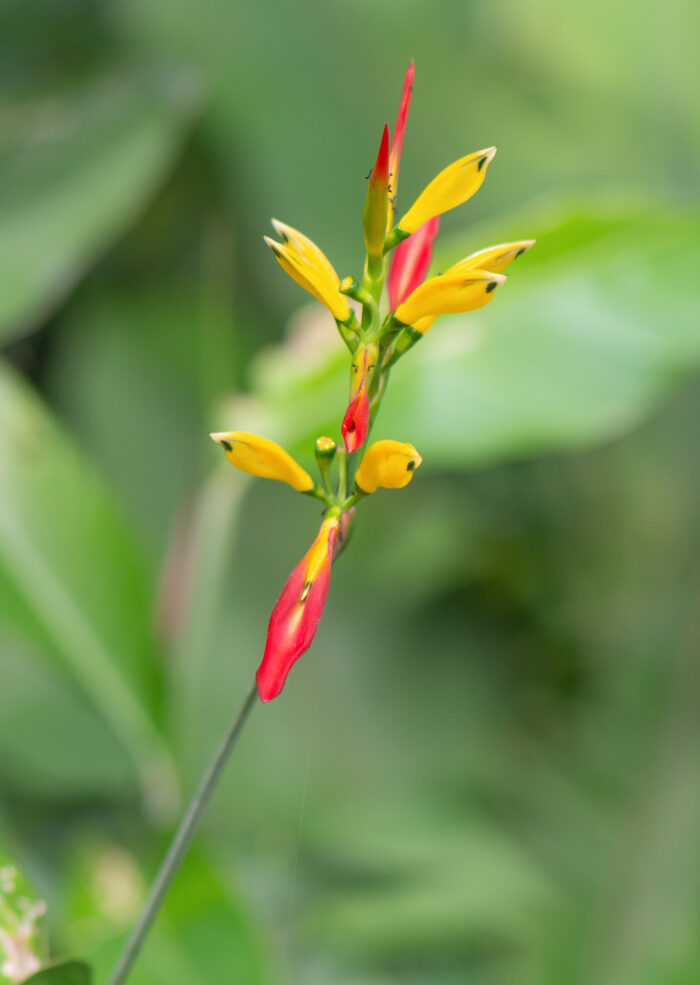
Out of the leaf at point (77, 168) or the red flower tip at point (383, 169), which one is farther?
the leaf at point (77, 168)

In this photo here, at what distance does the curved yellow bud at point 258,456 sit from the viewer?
137mm

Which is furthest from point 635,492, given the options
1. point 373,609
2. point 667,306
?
point 667,306

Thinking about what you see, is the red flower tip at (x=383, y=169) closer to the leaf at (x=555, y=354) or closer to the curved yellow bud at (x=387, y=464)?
the curved yellow bud at (x=387, y=464)

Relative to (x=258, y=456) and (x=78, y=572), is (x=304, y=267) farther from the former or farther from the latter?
(x=78, y=572)

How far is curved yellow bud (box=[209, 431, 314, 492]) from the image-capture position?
0.14 m

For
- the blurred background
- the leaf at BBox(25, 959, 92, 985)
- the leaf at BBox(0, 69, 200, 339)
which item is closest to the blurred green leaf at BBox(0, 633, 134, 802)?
the blurred background

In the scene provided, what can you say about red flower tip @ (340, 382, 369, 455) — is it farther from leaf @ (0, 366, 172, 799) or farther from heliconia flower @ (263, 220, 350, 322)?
leaf @ (0, 366, 172, 799)

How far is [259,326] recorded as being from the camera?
0.65m

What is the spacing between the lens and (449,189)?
0.44 ft

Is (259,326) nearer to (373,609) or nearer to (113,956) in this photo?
(373,609)

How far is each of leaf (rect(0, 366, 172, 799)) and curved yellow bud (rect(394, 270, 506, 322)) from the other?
0.38 m

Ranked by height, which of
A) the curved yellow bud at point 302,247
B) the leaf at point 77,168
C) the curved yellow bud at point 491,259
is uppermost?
the leaf at point 77,168

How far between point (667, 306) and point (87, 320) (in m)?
0.39

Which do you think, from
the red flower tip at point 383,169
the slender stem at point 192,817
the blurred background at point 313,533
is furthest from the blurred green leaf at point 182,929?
the red flower tip at point 383,169
